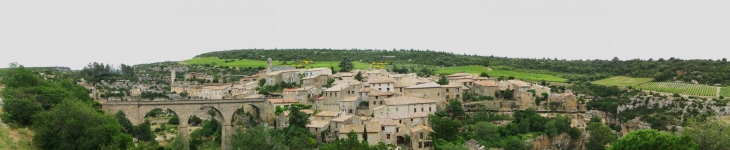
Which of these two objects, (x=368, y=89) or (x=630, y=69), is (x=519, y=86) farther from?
(x=630, y=69)

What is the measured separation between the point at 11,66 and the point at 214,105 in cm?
1583

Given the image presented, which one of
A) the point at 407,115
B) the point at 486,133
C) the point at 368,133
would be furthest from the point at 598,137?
the point at 368,133

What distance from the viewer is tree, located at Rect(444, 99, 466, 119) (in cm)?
4625

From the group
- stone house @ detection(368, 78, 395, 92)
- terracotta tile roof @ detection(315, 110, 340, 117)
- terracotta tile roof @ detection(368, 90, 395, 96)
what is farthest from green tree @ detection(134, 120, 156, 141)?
stone house @ detection(368, 78, 395, 92)

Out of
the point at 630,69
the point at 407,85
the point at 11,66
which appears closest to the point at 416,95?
the point at 407,85

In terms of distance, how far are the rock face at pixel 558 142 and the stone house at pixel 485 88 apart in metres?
7.27

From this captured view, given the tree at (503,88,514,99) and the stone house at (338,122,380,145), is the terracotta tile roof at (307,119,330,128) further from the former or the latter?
the tree at (503,88,514,99)

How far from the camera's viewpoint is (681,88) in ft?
212

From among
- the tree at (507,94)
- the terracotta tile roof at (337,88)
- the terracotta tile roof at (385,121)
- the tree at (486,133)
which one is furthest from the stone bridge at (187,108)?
the tree at (507,94)

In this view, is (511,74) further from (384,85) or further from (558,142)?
(384,85)

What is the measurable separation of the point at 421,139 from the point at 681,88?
A: 39946mm

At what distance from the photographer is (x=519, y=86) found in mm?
52125

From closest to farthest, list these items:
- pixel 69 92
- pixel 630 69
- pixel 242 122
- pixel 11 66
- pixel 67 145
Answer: pixel 67 145 → pixel 69 92 → pixel 11 66 → pixel 242 122 → pixel 630 69

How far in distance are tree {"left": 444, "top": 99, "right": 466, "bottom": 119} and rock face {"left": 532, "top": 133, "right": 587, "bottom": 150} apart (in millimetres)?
6075
